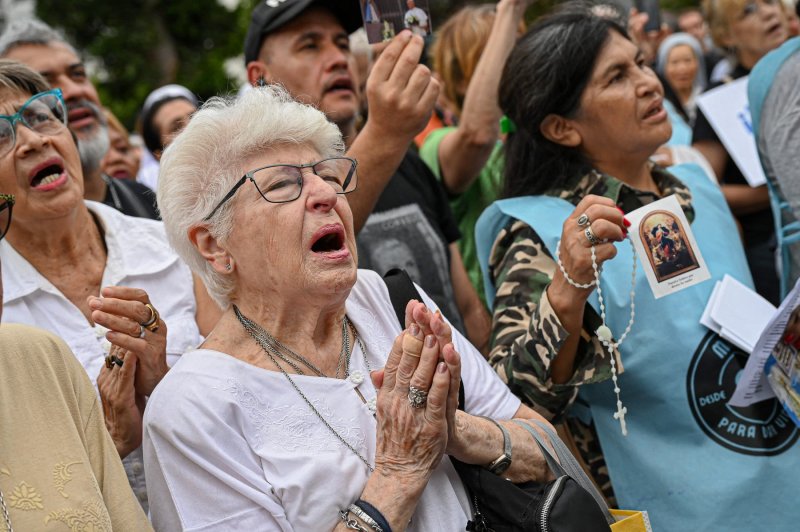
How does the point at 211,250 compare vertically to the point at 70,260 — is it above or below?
above

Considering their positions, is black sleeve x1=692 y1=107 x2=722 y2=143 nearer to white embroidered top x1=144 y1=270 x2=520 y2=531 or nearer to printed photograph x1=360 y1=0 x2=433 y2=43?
printed photograph x1=360 y1=0 x2=433 y2=43

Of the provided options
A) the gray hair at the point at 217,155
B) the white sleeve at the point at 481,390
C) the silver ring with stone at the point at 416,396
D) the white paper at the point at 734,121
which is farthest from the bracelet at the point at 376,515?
the white paper at the point at 734,121

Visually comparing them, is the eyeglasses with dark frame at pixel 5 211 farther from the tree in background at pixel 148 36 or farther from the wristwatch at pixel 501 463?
the tree in background at pixel 148 36

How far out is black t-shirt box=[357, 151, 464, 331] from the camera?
365 cm

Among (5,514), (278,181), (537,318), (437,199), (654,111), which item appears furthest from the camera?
(437,199)

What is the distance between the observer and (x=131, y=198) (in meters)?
3.87

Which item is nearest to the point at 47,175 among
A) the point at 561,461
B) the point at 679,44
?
the point at 561,461

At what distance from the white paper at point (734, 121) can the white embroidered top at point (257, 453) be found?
292 cm

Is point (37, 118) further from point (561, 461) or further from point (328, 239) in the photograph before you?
point (561, 461)

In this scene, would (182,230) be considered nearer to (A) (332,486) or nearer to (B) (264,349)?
(B) (264,349)

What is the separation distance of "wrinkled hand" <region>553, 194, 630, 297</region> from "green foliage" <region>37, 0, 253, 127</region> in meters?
16.1

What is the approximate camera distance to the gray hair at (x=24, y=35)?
13.6ft

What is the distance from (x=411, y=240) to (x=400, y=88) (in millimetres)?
808

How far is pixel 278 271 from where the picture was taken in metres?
2.54
